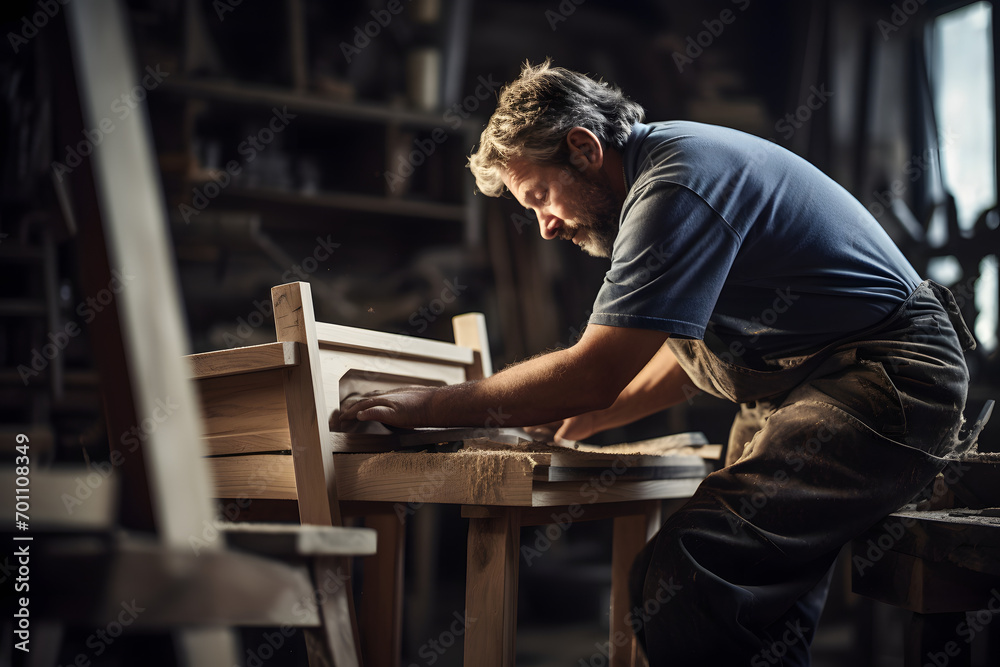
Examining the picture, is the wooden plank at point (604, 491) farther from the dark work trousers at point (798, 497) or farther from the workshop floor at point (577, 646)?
the workshop floor at point (577, 646)

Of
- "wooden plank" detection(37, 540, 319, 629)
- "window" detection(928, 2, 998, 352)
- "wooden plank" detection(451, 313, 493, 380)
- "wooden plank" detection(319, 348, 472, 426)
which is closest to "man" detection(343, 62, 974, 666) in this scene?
"wooden plank" detection(319, 348, 472, 426)

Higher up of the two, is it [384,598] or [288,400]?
[288,400]

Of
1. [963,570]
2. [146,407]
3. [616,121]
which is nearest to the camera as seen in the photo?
[146,407]

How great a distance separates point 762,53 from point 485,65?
1295 millimetres

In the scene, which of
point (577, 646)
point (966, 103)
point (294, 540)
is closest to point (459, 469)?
point (294, 540)

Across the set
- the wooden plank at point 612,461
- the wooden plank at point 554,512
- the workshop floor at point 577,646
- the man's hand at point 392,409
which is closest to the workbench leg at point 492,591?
the wooden plank at point 554,512

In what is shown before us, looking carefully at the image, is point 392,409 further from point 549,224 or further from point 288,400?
point 549,224

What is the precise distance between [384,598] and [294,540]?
1083mm

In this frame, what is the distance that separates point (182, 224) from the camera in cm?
281

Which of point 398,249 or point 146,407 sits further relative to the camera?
point 398,249

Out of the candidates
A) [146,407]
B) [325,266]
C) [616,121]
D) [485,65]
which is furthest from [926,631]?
[485,65]

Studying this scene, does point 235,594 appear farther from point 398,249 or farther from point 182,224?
point 398,249

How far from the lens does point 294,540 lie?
0.79 m

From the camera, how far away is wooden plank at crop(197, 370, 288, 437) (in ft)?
4.95
